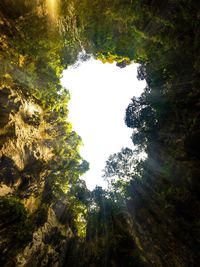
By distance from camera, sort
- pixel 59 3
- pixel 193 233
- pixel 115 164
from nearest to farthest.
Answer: pixel 59 3 → pixel 193 233 → pixel 115 164

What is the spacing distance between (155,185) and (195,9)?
682 inches

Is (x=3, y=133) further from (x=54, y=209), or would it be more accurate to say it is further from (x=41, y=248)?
(x=54, y=209)

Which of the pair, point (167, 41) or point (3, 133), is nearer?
point (3, 133)

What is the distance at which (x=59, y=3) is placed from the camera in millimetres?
13664

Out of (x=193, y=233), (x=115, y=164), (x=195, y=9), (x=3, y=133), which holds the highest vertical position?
(x=115, y=164)

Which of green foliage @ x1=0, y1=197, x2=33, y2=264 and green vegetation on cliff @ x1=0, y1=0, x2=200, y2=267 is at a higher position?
green vegetation on cliff @ x1=0, y1=0, x2=200, y2=267

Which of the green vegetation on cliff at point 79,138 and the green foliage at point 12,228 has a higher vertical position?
the green vegetation on cliff at point 79,138

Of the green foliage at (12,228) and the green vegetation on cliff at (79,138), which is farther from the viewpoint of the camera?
the green vegetation on cliff at (79,138)

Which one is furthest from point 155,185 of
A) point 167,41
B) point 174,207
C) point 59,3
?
point 59,3

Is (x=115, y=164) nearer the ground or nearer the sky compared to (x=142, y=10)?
nearer the sky

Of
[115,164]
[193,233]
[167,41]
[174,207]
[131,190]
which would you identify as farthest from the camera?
[115,164]

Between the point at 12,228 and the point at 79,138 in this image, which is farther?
the point at 79,138

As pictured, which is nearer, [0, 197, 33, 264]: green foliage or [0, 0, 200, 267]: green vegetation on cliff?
[0, 197, 33, 264]: green foliage

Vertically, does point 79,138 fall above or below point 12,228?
above
